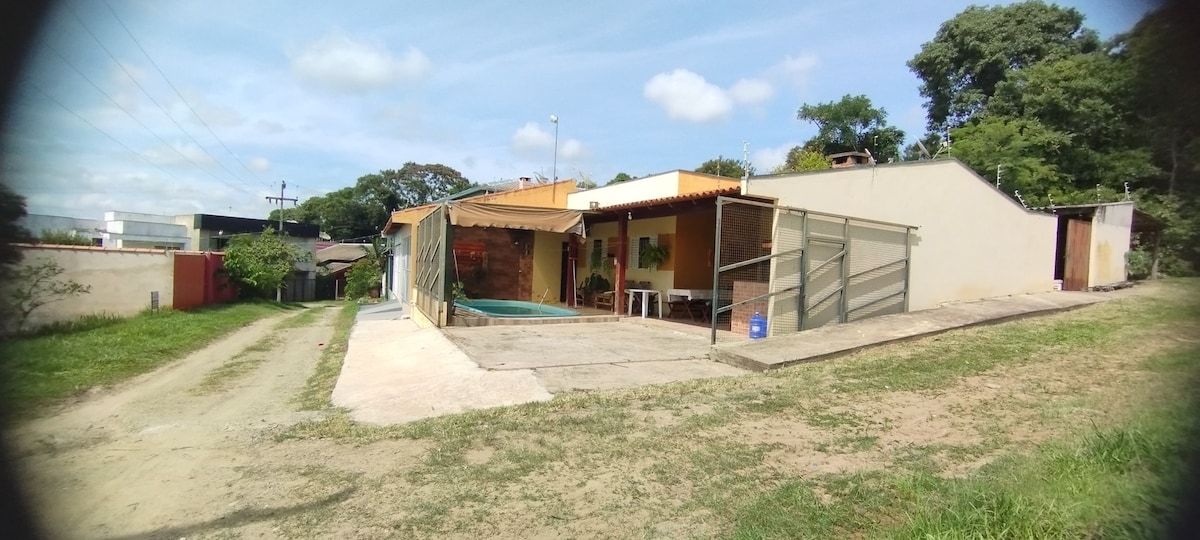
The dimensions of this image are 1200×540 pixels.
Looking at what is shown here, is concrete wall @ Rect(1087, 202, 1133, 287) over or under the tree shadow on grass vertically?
over

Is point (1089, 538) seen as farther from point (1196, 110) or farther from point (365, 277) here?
point (365, 277)

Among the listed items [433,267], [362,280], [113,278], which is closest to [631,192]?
[433,267]

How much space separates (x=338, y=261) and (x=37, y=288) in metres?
38.5

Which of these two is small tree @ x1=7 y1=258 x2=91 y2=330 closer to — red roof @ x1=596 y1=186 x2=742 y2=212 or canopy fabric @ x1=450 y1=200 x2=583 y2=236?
canopy fabric @ x1=450 y1=200 x2=583 y2=236

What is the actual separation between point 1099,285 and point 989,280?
4.29 metres

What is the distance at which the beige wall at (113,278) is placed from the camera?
373 inches

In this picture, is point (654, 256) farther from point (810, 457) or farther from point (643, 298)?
point (810, 457)

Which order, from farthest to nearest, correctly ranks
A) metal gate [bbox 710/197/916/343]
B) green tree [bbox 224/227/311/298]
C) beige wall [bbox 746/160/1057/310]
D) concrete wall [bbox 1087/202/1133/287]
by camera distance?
green tree [bbox 224/227/311/298], concrete wall [bbox 1087/202/1133/287], beige wall [bbox 746/160/1057/310], metal gate [bbox 710/197/916/343]

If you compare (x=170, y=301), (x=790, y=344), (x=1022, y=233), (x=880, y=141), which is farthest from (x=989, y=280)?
(x=880, y=141)

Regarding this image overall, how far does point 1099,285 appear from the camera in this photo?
46.7 feet

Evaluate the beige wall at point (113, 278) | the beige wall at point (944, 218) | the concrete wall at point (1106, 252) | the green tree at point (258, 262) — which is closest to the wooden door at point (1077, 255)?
the concrete wall at point (1106, 252)

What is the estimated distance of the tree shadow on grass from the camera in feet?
10.7

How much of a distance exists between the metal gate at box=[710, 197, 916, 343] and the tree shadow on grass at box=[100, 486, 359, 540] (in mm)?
6431

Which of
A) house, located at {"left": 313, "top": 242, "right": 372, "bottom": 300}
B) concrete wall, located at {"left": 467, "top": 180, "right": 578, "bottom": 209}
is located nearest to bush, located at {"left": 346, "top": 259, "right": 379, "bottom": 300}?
house, located at {"left": 313, "top": 242, "right": 372, "bottom": 300}
